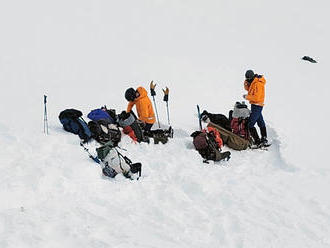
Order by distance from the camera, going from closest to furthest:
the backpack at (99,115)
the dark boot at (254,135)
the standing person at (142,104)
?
the backpack at (99,115)
the standing person at (142,104)
the dark boot at (254,135)

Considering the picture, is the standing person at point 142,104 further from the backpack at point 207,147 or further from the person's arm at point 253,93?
the person's arm at point 253,93

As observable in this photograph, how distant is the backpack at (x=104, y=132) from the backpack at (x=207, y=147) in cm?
181

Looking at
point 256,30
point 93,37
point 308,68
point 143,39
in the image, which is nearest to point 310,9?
point 256,30

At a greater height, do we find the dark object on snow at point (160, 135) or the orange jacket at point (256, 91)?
the orange jacket at point (256, 91)

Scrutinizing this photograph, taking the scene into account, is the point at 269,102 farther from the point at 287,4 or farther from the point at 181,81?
the point at 287,4

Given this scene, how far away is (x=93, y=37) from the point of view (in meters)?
20.9

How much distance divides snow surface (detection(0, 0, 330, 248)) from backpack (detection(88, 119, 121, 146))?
348 mm

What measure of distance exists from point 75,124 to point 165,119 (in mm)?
3888

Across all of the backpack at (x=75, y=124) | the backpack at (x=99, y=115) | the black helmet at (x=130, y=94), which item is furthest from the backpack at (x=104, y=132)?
the black helmet at (x=130, y=94)

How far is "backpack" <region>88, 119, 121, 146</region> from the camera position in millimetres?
8977

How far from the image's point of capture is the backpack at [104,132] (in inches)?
353

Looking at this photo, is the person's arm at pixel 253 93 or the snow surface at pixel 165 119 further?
the person's arm at pixel 253 93

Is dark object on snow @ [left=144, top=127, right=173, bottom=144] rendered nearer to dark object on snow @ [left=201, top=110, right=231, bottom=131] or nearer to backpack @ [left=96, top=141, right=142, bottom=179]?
dark object on snow @ [left=201, top=110, right=231, bottom=131]

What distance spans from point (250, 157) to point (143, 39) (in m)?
12.9
